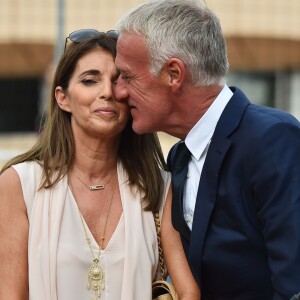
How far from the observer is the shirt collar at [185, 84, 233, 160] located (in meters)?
3.28

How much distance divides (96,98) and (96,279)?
675 millimetres

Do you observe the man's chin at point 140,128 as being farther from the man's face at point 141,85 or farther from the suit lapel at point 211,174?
the suit lapel at point 211,174

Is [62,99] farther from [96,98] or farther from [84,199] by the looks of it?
[84,199]

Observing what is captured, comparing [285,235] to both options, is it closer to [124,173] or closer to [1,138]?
[124,173]

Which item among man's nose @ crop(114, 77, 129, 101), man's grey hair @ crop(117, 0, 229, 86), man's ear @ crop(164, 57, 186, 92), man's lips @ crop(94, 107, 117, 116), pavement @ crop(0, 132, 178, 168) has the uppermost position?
man's grey hair @ crop(117, 0, 229, 86)

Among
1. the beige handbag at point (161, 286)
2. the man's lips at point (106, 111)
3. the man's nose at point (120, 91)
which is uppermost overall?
the man's nose at point (120, 91)

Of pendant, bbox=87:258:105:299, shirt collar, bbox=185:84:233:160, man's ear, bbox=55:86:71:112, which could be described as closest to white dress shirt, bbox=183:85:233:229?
shirt collar, bbox=185:84:233:160

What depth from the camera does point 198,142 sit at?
3314mm

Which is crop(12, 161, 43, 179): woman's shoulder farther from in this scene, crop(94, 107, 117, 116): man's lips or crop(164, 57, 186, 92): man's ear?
crop(164, 57, 186, 92): man's ear

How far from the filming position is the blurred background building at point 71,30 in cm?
1316

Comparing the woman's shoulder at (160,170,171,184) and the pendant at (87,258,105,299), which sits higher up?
the woman's shoulder at (160,170,171,184)

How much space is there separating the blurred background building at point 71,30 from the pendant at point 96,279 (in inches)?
371

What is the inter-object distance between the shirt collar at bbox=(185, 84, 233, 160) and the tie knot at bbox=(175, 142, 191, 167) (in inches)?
5.4

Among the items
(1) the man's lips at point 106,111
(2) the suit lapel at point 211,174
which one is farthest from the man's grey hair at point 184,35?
(1) the man's lips at point 106,111
